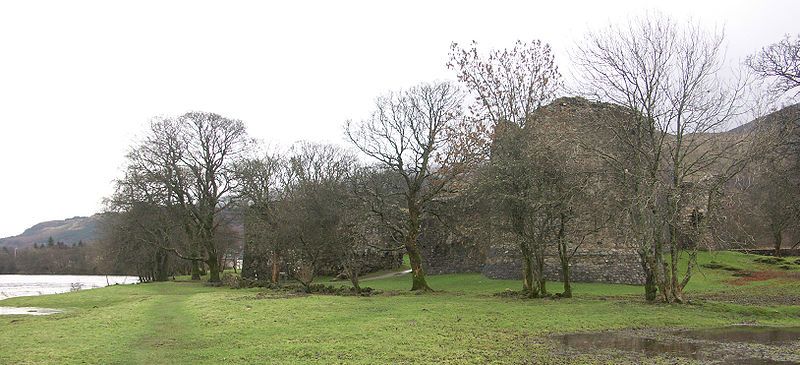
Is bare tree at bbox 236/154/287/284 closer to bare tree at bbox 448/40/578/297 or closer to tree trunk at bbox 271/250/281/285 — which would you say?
tree trunk at bbox 271/250/281/285

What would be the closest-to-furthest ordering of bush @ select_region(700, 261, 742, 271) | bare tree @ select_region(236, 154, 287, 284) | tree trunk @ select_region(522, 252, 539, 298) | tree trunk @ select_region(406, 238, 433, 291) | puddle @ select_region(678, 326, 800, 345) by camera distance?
puddle @ select_region(678, 326, 800, 345), tree trunk @ select_region(522, 252, 539, 298), tree trunk @ select_region(406, 238, 433, 291), bush @ select_region(700, 261, 742, 271), bare tree @ select_region(236, 154, 287, 284)

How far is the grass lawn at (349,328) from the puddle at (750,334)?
1180 mm

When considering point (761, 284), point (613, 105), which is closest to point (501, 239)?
point (613, 105)

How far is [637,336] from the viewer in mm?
14578

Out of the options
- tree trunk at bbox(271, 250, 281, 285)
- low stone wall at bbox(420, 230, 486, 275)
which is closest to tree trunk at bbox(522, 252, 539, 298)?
low stone wall at bbox(420, 230, 486, 275)

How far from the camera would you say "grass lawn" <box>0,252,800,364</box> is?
40.2ft

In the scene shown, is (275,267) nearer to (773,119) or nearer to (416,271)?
(416,271)

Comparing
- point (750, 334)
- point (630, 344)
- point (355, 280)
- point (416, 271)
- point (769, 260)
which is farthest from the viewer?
point (769, 260)

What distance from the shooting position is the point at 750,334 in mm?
14586

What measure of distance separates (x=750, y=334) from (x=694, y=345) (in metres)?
2.77

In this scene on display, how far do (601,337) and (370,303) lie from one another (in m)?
12.3

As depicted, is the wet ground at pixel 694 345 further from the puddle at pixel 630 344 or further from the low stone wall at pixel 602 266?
the low stone wall at pixel 602 266

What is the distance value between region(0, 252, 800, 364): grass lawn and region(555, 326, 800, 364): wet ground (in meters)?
0.74

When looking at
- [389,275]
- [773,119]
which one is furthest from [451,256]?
[773,119]
